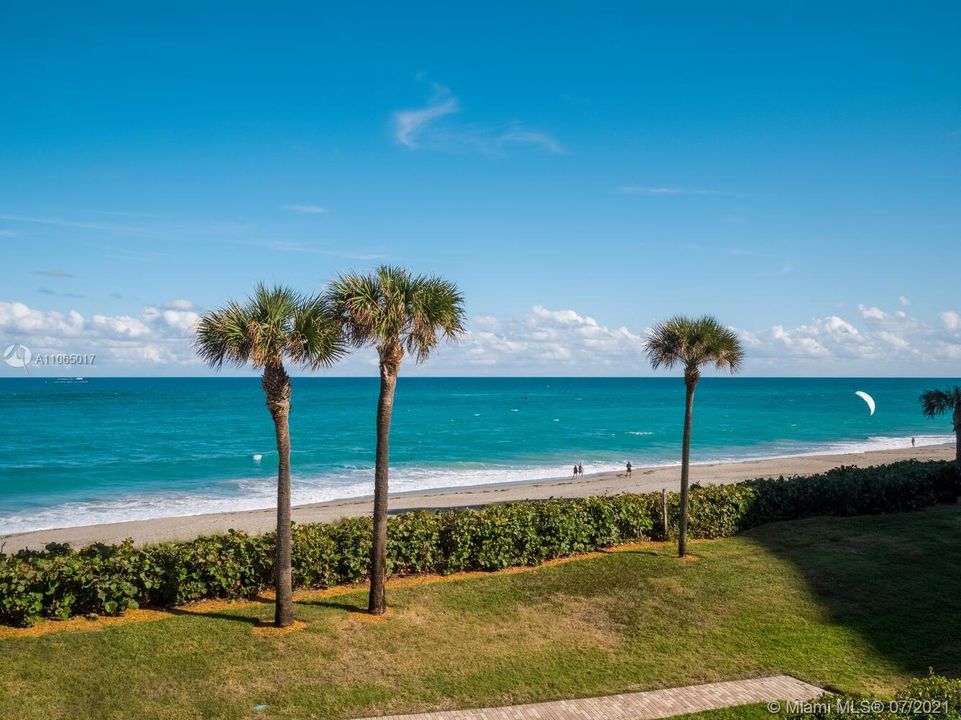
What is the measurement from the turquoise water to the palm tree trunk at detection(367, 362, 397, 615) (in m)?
26.1

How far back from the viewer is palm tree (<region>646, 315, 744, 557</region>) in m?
17.8

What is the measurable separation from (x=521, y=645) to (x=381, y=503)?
3720 mm

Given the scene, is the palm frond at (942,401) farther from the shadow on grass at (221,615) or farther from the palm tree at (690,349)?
the shadow on grass at (221,615)

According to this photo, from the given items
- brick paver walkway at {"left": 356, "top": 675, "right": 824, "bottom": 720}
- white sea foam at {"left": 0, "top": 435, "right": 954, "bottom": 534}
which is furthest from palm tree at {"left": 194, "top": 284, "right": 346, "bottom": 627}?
white sea foam at {"left": 0, "top": 435, "right": 954, "bottom": 534}

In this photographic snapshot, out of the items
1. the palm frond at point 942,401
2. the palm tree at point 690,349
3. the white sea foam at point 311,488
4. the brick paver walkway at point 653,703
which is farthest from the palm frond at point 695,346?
the white sea foam at point 311,488

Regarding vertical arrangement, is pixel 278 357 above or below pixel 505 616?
above

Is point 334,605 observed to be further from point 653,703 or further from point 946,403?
point 946,403

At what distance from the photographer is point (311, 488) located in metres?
44.6

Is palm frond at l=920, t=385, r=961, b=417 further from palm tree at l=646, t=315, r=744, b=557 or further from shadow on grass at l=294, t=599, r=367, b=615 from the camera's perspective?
shadow on grass at l=294, t=599, r=367, b=615

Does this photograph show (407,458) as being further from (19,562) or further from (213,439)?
(19,562)

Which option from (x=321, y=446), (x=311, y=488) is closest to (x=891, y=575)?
(x=311, y=488)

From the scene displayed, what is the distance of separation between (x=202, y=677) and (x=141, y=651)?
147 cm

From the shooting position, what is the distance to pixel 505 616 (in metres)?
14.0

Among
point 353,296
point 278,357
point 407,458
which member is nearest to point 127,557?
point 278,357
